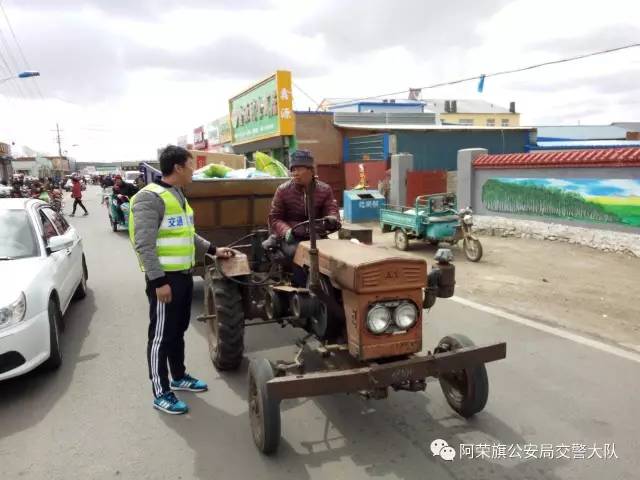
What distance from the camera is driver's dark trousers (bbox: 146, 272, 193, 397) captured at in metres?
3.67

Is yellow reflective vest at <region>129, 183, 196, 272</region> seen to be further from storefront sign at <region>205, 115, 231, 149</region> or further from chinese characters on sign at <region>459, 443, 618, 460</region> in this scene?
storefront sign at <region>205, 115, 231, 149</region>

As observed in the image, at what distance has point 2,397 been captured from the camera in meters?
4.03

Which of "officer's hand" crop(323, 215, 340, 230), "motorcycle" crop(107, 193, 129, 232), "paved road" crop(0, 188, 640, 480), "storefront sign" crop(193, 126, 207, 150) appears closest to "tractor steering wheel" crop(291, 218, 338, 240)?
"officer's hand" crop(323, 215, 340, 230)

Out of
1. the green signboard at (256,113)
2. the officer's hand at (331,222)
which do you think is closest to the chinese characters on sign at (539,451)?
the officer's hand at (331,222)

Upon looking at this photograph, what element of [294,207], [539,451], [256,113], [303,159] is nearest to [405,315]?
[539,451]

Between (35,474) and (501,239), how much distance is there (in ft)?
35.6

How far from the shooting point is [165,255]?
11.8 feet

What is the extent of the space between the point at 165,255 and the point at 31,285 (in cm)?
150

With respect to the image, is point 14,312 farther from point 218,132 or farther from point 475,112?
point 475,112

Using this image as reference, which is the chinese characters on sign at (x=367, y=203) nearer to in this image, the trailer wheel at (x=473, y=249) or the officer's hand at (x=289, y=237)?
the trailer wheel at (x=473, y=249)

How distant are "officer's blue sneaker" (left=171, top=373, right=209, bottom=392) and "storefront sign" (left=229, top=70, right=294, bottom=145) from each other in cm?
1629

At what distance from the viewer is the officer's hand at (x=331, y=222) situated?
429 centimetres

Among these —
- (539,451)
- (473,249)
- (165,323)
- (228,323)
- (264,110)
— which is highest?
(264,110)

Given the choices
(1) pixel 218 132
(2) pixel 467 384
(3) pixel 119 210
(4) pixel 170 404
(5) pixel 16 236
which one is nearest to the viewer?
(2) pixel 467 384
